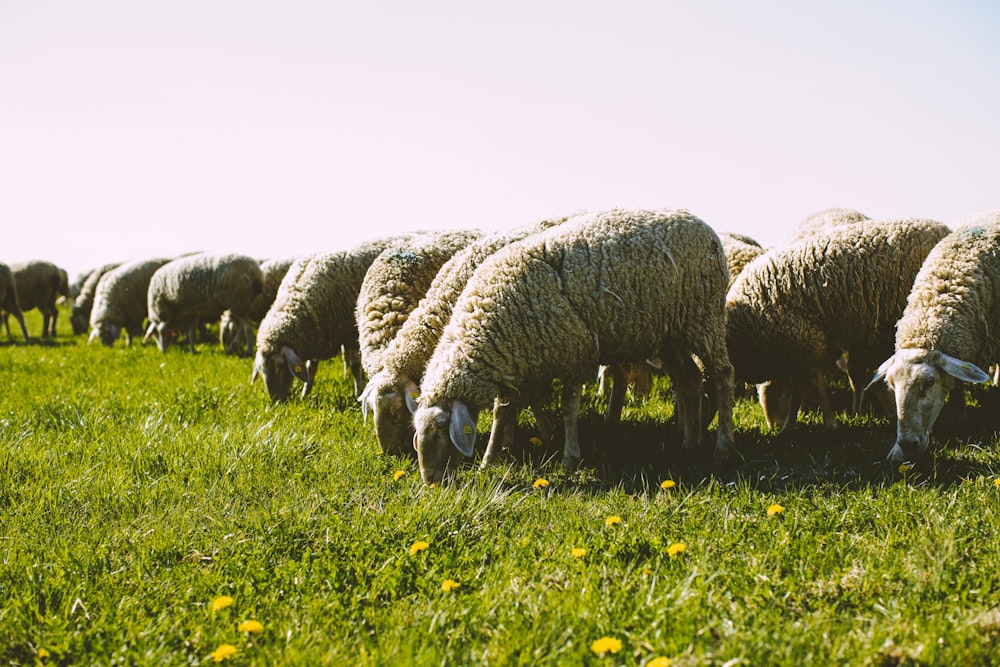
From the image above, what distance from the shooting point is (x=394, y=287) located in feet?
20.8

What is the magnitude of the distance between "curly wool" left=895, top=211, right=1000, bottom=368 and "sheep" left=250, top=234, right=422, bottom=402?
4457mm

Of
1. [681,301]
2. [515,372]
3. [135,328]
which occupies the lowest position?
[135,328]

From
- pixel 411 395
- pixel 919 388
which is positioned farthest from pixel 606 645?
pixel 919 388

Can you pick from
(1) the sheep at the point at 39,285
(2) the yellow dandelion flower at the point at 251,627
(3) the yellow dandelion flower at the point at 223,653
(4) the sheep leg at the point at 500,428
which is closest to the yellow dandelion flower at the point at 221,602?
(2) the yellow dandelion flower at the point at 251,627

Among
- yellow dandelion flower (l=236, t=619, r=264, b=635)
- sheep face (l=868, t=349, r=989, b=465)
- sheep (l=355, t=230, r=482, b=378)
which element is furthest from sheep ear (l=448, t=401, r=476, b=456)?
sheep face (l=868, t=349, r=989, b=465)

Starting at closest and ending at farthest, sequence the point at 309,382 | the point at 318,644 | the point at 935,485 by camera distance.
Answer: the point at 318,644, the point at 935,485, the point at 309,382

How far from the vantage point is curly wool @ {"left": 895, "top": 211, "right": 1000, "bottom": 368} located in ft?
16.6

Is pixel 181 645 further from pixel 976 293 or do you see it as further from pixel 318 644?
pixel 976 293

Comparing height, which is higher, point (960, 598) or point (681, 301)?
point (681, 301)

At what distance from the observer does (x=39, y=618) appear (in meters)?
2.78

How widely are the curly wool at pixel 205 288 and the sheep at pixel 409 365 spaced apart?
7.83 meters

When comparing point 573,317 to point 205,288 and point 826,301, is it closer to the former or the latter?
point 826,301

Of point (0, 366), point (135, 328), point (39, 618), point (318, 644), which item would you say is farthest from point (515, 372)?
point (135, 328)

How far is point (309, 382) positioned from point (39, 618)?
4871 millimetres
